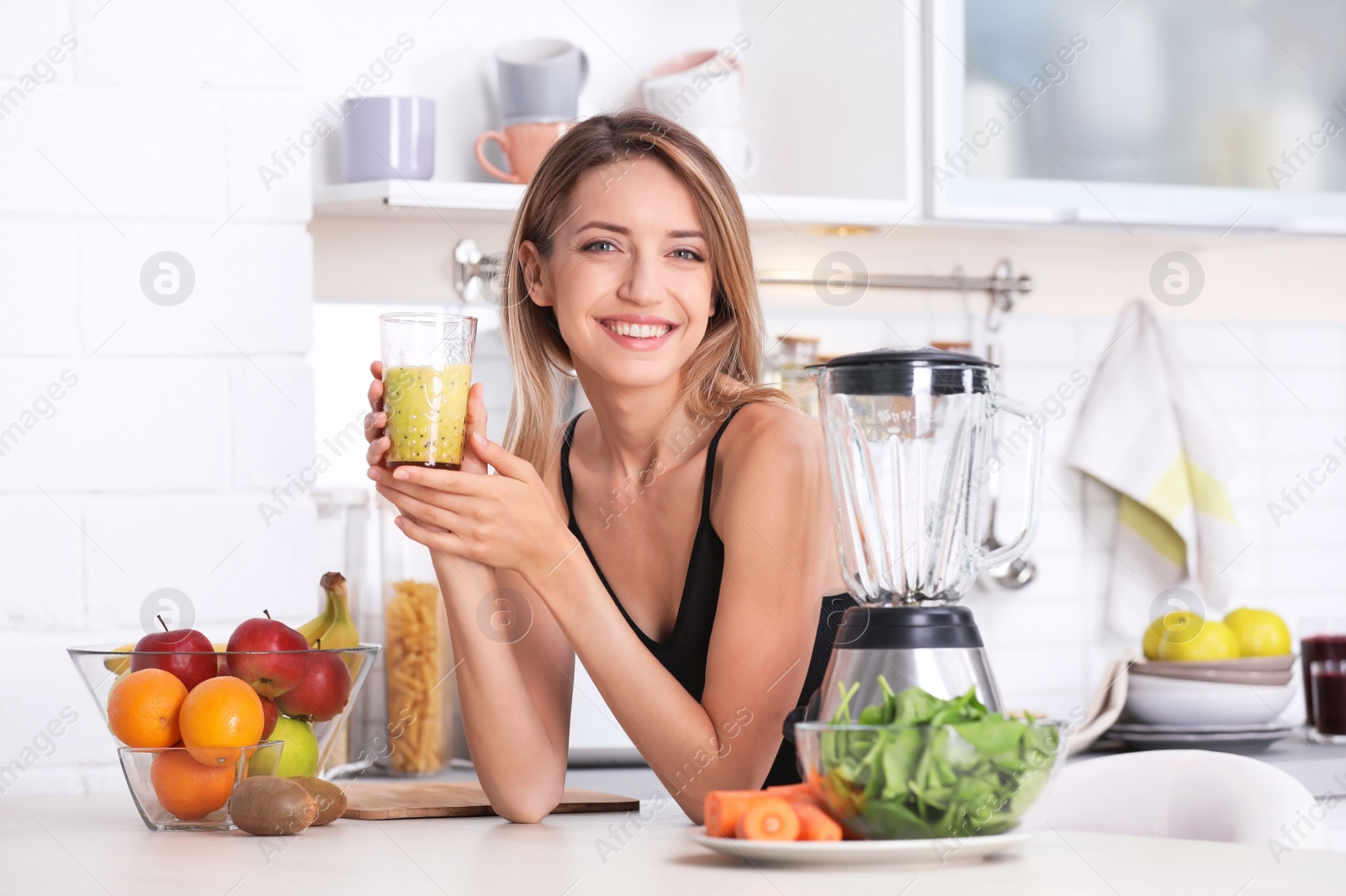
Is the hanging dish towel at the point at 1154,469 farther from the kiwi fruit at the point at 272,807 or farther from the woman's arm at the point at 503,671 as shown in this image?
the kiwi fruit at the point at 272,807

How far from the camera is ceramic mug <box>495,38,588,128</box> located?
182 centimetres

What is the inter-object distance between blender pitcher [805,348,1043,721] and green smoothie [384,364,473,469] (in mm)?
264

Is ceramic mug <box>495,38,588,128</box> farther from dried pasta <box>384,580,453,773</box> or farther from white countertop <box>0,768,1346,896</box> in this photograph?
white countertop <box>0,768,1346,896</box>

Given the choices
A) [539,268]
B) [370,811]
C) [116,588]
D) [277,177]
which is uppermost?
[277,177]

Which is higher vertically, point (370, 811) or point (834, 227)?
point (834, 227)

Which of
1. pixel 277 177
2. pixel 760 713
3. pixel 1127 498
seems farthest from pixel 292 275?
pixel 1127 498

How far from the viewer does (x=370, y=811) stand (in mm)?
1143

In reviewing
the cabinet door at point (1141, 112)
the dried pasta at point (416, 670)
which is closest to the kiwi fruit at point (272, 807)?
the dried pasta at point (416, 670)

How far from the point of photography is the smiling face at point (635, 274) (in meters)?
1.34

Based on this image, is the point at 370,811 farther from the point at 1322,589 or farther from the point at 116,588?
the point at 1322,589

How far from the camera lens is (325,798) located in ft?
3.52

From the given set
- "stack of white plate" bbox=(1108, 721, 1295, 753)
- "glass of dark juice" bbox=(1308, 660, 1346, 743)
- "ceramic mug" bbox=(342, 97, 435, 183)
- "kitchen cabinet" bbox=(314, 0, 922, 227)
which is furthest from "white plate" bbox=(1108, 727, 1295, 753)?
"ceramic mug" bbox=(342, 97, 435, 183)

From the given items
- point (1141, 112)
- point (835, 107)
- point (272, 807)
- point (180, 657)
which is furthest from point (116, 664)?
point (1141, 112)

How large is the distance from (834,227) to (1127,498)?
637 mm
